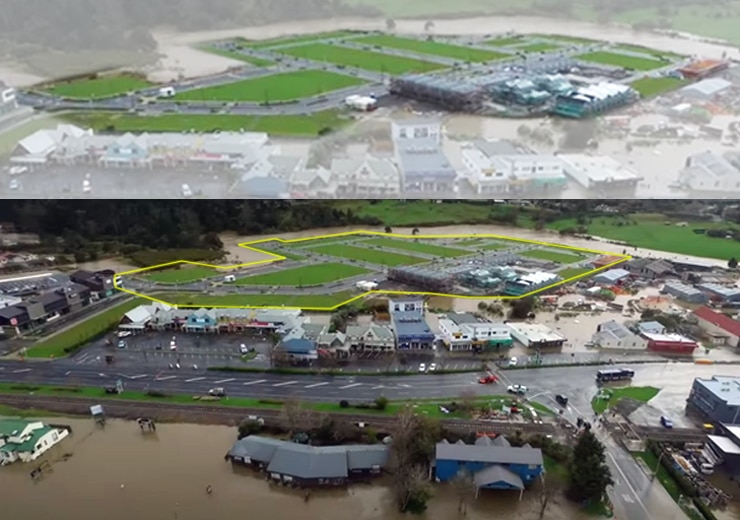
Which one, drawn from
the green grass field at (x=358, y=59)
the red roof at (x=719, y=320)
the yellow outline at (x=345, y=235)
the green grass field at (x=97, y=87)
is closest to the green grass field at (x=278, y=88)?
the green grass field at (x=358, y=59)

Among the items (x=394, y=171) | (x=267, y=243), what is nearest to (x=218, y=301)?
(x=267, y=243)

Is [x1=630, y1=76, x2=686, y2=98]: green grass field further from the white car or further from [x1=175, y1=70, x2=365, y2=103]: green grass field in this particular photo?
the white car

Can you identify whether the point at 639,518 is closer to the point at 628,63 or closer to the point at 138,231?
the point at 138,231

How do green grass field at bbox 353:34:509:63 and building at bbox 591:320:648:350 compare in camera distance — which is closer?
building at bbox 591:320:648:350

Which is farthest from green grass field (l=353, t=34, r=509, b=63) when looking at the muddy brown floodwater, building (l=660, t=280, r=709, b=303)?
the muddy brown floodwater

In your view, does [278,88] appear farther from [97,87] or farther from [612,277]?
[612,277]

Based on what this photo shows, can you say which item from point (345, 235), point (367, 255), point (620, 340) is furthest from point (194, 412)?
point (620, 340)
